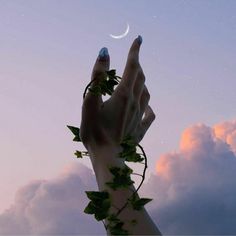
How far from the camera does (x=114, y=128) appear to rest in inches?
115

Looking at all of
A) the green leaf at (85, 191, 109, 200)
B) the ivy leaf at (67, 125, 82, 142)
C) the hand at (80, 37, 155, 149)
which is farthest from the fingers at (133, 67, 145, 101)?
the green leaf at (85, 191, 109, 200)

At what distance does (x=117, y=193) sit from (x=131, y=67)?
43.1 inches

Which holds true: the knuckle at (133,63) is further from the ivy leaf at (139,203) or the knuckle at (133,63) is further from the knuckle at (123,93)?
the ivy leaf at (139,203)

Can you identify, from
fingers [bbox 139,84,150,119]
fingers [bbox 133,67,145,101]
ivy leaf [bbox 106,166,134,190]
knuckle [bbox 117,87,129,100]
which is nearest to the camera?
ivy leaf [bbox 106,166,134,190]

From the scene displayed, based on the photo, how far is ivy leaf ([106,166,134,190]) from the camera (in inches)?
102

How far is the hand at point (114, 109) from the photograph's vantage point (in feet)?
9.36

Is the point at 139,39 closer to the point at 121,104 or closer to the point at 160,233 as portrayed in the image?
the point at 121,104

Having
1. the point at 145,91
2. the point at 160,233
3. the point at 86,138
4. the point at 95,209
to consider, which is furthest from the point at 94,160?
the point at 145,91

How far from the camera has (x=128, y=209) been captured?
258 cm

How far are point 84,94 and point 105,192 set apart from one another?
2.55 ft

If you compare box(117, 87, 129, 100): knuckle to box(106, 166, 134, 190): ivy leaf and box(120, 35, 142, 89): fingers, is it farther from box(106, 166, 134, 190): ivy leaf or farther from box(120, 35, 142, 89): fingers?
box(106, 166, 134, 190): ivy leaf

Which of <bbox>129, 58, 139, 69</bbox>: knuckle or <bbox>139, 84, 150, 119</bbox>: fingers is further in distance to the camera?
<bbox>139, 84, 150, 119</bbox>: fingers

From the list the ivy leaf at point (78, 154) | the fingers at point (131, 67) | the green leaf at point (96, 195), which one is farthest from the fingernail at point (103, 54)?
the green leaf at point (96, 195)

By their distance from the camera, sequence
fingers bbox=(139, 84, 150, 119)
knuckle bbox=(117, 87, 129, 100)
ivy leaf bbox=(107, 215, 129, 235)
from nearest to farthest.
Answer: ivy leaf bbox=(107, 215, 129, 235) < knuckle bbox=(117, 87, 129, 100) < fingers bbox=(139, 84, 150, 119)
